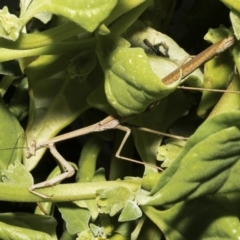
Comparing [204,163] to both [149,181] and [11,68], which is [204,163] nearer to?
[149,181]

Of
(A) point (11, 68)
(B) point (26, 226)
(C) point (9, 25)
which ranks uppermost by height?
(C) point (9, 25)

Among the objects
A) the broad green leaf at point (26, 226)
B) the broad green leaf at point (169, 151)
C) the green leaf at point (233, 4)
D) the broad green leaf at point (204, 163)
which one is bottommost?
the broad green leaf at point (26, 226)

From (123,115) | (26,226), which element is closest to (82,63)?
(123,115)

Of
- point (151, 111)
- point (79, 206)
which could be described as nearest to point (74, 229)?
point (79, 206)

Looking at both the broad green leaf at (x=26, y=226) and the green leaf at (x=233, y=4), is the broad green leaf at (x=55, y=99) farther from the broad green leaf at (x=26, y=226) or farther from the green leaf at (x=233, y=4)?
the green leaf at (x=233, y=4)

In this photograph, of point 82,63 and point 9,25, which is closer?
point 9,25

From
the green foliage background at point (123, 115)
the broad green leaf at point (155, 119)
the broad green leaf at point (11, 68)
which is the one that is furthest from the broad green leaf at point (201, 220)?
the broad green leaf at point (11, 68)
